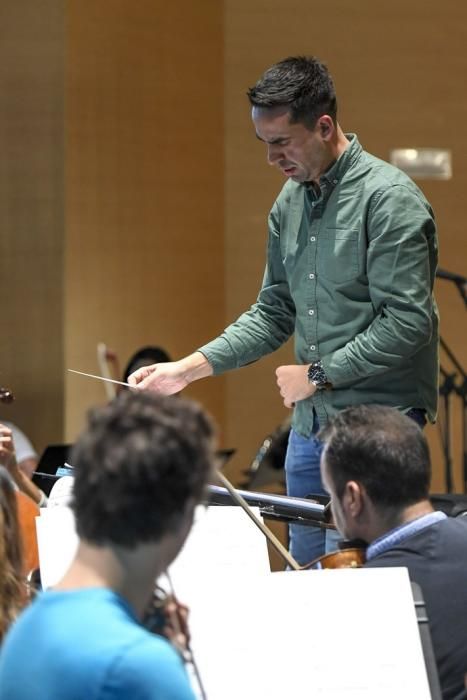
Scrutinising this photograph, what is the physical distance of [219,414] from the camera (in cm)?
625

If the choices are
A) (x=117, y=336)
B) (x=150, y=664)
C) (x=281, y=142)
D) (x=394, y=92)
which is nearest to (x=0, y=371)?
(x=117, y=336)

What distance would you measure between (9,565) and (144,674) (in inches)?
25.0

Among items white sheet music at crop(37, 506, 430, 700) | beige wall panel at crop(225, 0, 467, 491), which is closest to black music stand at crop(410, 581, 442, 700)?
white sheet music at crop(37, 506, 430, 700)

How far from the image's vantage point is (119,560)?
121 cm

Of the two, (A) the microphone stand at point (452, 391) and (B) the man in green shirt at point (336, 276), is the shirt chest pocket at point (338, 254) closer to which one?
(B) the man in green shirt at point (336, 276)

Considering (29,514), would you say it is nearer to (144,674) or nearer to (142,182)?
(144,674)

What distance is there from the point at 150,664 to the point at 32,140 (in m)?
4.90

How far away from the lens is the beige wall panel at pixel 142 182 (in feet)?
19.0

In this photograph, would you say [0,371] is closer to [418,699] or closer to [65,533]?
[65,533]

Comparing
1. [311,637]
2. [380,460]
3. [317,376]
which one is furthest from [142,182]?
[311,637]

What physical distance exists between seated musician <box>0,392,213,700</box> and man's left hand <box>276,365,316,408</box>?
149 centimetres

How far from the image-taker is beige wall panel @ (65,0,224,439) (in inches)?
228

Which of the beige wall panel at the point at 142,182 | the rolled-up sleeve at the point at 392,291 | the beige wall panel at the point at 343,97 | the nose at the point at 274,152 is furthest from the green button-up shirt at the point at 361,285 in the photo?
the beige wall panel at the point at 343,97

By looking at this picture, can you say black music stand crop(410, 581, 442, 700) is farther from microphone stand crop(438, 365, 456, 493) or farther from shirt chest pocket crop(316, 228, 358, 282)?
microphone stand crop(438, 365, 456, 493)
